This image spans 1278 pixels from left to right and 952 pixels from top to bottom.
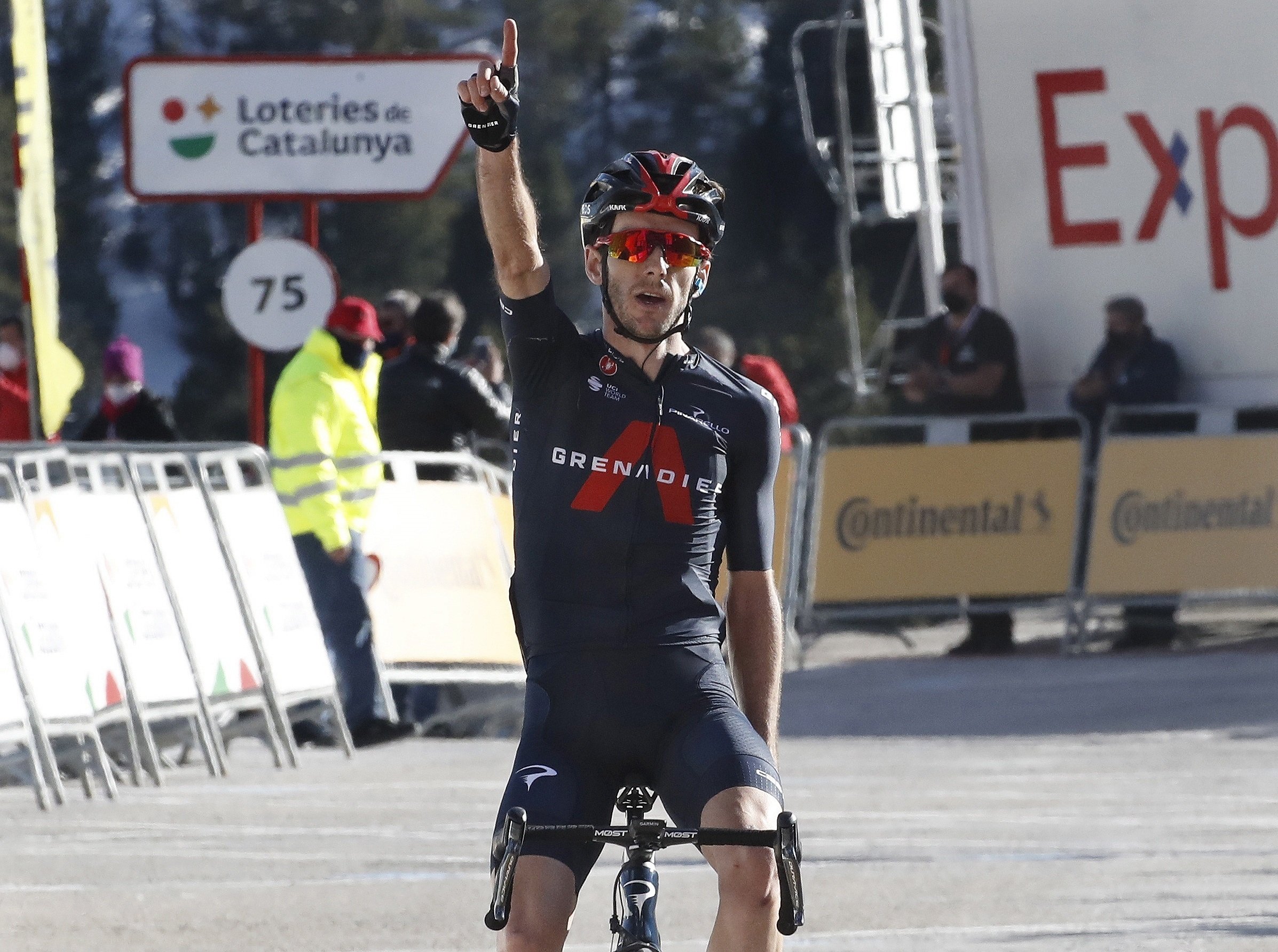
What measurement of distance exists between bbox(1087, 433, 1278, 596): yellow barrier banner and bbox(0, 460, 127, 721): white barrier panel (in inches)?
284

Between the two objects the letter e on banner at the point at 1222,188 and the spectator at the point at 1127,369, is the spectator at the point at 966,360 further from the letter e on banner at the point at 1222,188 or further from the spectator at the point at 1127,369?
the letter e on banner at the point at 1222,188

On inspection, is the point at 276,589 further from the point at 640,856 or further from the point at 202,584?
the point at 640,856

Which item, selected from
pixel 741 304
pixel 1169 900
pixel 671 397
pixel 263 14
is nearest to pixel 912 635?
pixel 1169 900

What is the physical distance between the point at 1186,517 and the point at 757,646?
1177cm

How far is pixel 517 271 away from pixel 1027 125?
1502cm

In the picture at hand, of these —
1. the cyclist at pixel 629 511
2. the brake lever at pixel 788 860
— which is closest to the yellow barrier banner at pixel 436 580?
the cyclist at pixel 629 511

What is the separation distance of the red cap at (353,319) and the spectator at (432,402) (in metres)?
0.63

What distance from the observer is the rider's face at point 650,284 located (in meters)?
4.95

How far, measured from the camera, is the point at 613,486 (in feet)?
16.2

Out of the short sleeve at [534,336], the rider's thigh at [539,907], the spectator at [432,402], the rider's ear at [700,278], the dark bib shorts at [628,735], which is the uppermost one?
the rider's ear at [700,278]

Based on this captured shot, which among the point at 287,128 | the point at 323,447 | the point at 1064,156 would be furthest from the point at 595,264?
the point at 1064,156

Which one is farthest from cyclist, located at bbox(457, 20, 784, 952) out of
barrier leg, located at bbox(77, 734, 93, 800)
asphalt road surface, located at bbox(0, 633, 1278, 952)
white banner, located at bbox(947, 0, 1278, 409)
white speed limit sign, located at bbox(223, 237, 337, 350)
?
white banner, located at bbox(947, 0, 1278, 409)

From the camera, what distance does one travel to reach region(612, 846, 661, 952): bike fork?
4.45 metres

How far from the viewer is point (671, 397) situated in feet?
16.6
